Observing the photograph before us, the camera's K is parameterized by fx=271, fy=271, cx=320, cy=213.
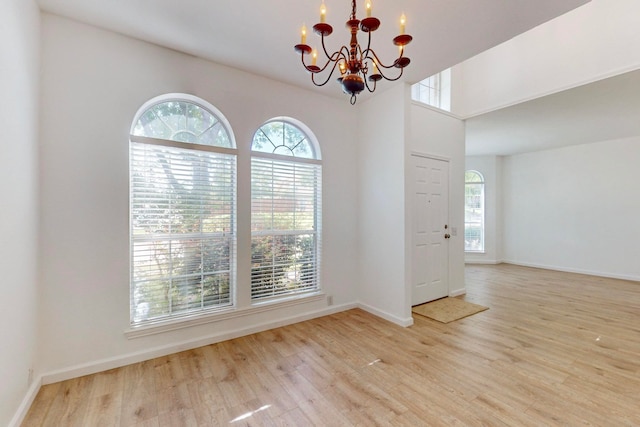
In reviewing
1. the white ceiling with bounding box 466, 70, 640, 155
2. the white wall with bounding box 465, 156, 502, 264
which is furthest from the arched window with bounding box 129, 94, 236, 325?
the white wall with bounding box 465, 156, 502, 264

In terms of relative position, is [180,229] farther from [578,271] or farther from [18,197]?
[578,271]

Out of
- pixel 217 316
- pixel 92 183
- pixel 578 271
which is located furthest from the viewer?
pixel 578 271

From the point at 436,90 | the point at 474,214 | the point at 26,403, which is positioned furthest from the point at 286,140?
the point at 474,214

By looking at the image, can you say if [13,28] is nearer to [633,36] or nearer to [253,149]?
[253,149]

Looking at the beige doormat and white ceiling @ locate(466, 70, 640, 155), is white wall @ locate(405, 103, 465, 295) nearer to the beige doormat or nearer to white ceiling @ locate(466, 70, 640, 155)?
the beige doormat

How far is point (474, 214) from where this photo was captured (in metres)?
7.30

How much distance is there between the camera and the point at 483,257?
280 inches

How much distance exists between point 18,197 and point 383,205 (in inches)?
130

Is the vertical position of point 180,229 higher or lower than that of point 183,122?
lower

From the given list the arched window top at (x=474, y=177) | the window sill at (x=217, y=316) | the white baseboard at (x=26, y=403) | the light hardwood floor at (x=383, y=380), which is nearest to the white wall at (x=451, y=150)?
the light hardwood floor at (x=383, y=380)

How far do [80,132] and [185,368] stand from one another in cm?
221

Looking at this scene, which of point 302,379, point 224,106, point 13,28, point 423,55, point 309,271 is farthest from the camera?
point 309,271

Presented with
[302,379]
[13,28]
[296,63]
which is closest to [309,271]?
[302,379]

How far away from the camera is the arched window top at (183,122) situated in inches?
104
